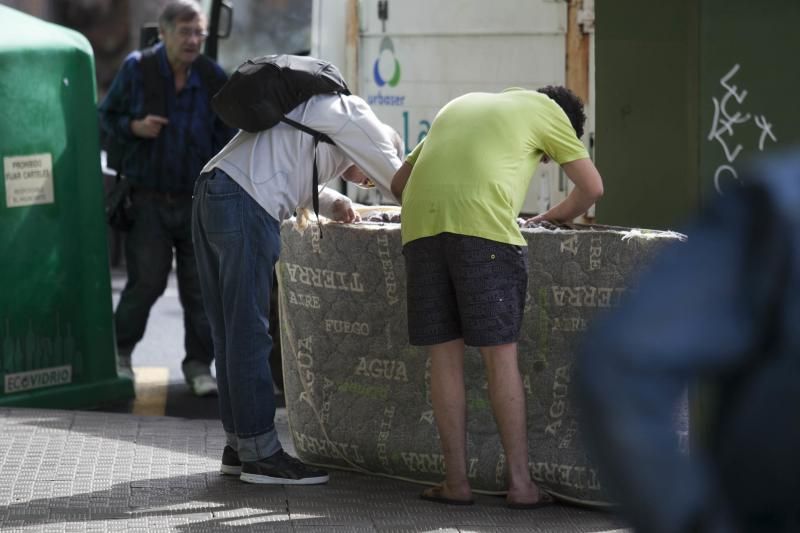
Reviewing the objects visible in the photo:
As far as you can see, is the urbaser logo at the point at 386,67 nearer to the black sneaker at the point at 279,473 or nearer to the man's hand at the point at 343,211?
the man's hand at the point at 343,211

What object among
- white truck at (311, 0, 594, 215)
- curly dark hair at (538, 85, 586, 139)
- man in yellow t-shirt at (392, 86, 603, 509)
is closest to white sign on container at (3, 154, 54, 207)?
white truck at (311, 0, 594, 215)

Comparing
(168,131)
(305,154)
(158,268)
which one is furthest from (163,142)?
(305,154)

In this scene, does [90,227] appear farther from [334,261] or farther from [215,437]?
[334,261]

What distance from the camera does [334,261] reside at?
4980 millimetres

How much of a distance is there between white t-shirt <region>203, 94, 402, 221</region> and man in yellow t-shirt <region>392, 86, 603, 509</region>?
Answer: 0.37ft

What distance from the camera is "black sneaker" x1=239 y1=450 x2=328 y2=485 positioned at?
494 centimetres

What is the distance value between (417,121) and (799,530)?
21.1ft

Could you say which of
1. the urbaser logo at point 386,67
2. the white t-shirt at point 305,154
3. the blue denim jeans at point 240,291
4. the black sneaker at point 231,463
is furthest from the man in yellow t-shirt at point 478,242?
the urbaser logo at point 386,67

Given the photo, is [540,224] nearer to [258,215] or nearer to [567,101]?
[567,101]

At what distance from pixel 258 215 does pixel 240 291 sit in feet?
0.83

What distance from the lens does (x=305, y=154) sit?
477cm

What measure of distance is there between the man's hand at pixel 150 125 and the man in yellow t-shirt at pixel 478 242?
2.72 m

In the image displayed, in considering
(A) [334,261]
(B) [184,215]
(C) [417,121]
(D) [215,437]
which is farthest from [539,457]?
(C) [417,121]

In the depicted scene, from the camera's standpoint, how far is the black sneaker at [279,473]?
4.94 metres
